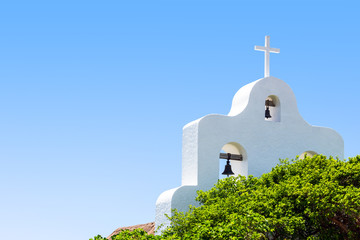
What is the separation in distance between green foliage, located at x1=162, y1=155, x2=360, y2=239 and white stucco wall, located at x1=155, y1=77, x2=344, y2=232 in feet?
5.77

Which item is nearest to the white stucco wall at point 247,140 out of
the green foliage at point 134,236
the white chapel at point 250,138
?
the white chapel at point 250,138

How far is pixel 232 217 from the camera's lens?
1115cm

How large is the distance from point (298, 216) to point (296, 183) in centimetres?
73

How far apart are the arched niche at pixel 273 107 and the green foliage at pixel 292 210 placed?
3424 millimetres

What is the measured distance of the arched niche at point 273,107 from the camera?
16172 mm

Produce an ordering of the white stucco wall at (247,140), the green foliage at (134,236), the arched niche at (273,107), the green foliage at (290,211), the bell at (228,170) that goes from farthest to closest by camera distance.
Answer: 1. the arched niche at (273,107)
2. the bell at (228,170)
3. the white stucco wall at (247,140)
4. the green foliage at (290,211)
5. the green foliage at (134,236)

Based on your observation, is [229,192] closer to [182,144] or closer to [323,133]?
[182,144]

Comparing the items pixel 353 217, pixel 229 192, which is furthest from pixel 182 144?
pixel 353 217

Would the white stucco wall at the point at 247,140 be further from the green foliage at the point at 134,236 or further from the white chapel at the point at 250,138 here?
the green foliage at the point at 134,236

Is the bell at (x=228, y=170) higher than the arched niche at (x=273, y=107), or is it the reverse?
the arched niche at (x=273, y=107)

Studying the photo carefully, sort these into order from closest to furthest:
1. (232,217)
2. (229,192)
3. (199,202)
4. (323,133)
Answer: (232,217), (229,192), (199,202), (323,133)

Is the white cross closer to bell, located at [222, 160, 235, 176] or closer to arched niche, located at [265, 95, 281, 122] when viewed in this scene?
arched niche, located at [265, 95, 281, 122]

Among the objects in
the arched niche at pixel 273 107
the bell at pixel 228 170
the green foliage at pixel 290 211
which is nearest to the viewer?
the green foliage at pixel 290 211

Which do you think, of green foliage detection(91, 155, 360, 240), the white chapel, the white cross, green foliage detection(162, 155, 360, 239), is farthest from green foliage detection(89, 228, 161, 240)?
Result: the white cross
